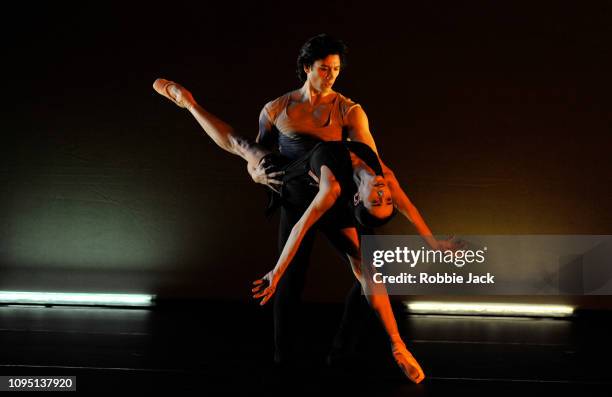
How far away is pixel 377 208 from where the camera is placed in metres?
2.26

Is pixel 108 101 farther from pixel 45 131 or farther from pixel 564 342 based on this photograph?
pixel 564 342

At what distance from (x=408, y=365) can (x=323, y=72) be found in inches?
45.3

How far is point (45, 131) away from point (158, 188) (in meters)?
0.93

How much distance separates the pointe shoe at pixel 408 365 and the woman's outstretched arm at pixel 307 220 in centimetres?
56

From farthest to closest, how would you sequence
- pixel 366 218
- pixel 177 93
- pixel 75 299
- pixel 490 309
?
pixel 75 299
pixel 490 309
pixel 177 93
pixel 366 218

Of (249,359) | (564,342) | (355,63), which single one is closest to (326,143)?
(249,359)

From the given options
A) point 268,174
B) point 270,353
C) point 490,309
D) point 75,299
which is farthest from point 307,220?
point 75,299

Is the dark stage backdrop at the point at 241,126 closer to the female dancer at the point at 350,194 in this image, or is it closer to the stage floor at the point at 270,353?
the stage floor at the point at 270,353

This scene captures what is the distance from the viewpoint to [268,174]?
254 centimetres

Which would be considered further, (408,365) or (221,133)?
(221,133)

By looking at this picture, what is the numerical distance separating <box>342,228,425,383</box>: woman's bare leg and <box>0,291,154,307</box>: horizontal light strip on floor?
232 cm

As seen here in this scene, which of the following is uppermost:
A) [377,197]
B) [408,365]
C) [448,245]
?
[377,197]

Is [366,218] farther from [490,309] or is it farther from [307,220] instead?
[490,309]

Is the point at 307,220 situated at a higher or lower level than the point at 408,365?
higher
